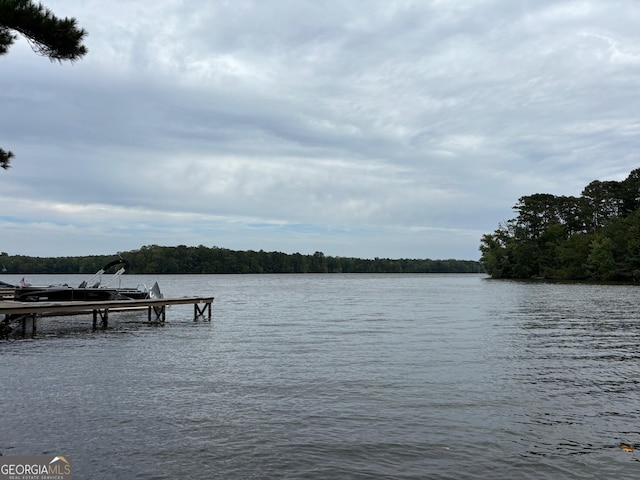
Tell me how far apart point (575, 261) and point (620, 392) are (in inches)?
4326

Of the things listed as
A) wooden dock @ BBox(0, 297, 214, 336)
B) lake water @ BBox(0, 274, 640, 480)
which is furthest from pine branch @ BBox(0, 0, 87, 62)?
wooden dock @ BBox(0, 297, 214, 336)

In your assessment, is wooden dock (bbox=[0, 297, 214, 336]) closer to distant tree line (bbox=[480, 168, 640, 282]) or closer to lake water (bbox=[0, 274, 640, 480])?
lake water (bbox=[0, 274, 640, 480])

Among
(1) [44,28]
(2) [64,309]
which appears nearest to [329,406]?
(1) [44,28]

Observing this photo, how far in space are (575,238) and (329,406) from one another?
4636 inches

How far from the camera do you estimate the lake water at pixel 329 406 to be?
888 centimetres

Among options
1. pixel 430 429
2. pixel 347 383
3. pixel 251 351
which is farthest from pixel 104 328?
pixel 430 429

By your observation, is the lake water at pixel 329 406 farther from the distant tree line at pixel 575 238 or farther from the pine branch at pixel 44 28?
the distant tree line at pixel 575 238

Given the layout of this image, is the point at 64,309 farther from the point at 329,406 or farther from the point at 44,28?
the point at 44,28

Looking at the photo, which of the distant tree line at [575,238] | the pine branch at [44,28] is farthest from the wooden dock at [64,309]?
the distant tree line at [575,238]

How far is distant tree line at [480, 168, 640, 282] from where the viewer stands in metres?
100

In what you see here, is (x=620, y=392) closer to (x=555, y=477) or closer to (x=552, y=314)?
(x=555, y=477)

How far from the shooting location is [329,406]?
1233 centimetres

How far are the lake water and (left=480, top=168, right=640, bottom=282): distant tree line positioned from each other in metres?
86.7

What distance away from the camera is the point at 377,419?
37.0ft
